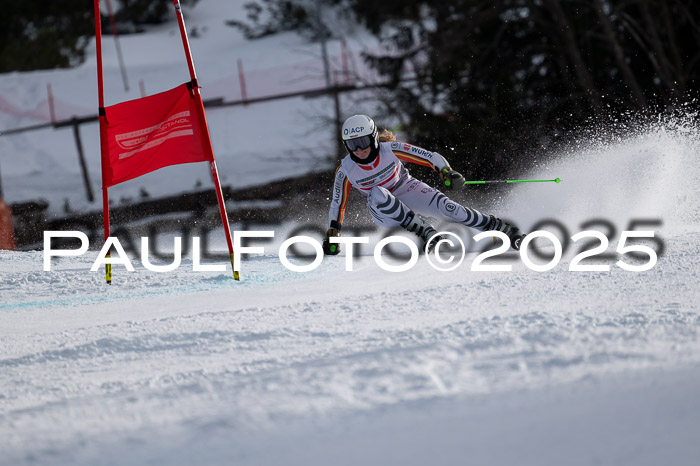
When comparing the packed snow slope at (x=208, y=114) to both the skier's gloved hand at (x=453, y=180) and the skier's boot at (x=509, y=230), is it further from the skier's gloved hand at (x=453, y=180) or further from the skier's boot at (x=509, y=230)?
the skier's boot at (x=509, y=230)

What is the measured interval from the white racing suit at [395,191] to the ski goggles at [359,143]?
0.21 m

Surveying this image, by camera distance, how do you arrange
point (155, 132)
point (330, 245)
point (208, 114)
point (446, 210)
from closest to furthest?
1. point (155, 132)
2. point (446, 210)
3. point (330, 245)
4. point (208, 114)

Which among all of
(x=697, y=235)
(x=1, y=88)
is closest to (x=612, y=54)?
(x=697, y=235)

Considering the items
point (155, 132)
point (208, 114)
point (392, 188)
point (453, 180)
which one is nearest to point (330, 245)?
point (392, 188)

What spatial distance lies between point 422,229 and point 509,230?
0.79 metres

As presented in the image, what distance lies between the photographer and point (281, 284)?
5.98m

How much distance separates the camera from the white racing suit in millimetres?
6559

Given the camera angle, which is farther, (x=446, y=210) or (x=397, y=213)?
(x=446, y=210)

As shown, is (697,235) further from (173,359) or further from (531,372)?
(173,359)

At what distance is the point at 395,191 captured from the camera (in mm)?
7027

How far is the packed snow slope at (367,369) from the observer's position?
2.71 metres

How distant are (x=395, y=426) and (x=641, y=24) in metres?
13.9

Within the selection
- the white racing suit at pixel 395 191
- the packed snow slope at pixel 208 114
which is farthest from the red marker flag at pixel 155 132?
the packed snow slope at pixel 208 114

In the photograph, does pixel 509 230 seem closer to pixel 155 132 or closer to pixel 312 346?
pixel 155 132
